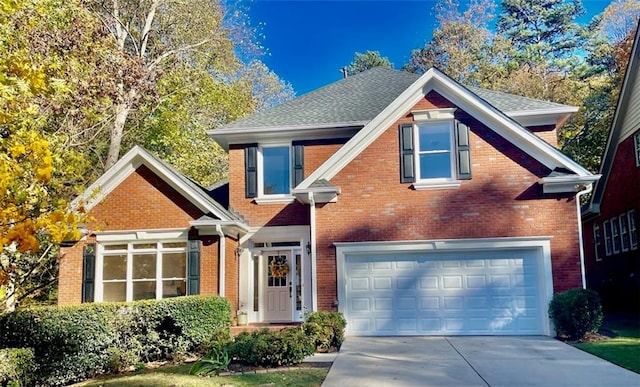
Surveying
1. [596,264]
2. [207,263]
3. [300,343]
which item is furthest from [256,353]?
[596,264]

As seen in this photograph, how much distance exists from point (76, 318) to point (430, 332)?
8137 millimetres

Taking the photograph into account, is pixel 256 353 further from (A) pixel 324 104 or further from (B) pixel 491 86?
(B) pixel 491 86

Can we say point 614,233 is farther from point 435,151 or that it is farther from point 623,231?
point 435,151

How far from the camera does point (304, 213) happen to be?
50.7 feet

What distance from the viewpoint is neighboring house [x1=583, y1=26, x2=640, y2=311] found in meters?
16.9

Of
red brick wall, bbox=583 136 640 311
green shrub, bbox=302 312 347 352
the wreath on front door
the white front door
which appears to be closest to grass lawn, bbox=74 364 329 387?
green shrub, bbox=302 312 347 352

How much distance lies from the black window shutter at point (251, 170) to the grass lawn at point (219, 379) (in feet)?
21.5

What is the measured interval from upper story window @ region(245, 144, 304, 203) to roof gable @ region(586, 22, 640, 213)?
35.6 feet

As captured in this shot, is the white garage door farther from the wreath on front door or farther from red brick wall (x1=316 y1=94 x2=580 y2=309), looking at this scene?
the wreath on front door

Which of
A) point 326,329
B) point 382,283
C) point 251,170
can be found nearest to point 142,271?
point 251,170

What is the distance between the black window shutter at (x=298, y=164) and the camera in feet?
51.0

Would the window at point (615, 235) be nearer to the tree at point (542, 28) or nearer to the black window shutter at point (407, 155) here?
the black window shutter at point (407, 155)

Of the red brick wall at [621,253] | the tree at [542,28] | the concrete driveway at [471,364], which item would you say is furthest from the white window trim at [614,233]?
the tree at [542,28]

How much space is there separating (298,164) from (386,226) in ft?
11.8
